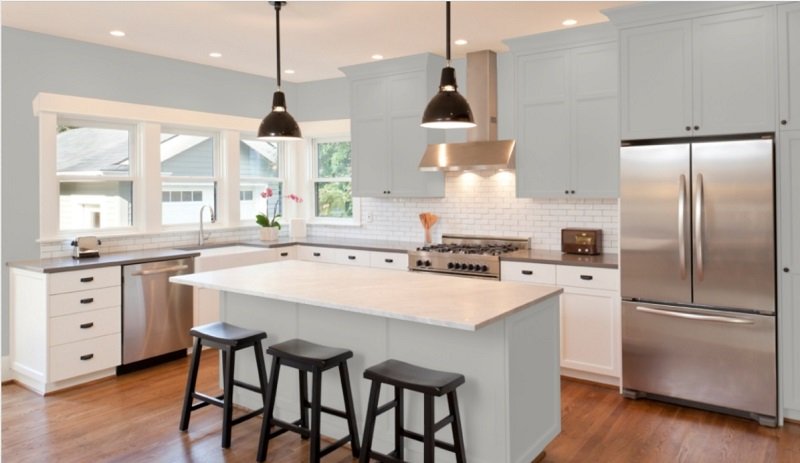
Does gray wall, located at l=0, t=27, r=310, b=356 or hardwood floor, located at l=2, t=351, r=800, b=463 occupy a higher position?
gray wall, located at l=0, t=27, r=310, b=356

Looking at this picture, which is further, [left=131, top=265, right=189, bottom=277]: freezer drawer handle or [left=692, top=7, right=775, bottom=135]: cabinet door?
[left=131, top=265, right=189, bottom=277]: freezer drawer handle

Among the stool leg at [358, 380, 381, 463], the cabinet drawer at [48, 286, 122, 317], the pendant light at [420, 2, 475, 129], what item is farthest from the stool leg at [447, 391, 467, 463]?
the cabinet drawer at [48, 286, 122, 317]

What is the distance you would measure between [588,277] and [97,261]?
3.84 metres

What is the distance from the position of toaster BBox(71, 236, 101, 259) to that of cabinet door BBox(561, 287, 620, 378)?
12.6 feet

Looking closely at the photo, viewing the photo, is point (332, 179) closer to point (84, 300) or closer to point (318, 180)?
point (318, 180)

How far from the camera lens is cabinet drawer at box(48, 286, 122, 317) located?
14.1 ft

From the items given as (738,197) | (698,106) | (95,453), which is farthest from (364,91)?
(95,453)

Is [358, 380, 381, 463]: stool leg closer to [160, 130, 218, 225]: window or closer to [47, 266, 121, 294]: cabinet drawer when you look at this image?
[47, 266, 121, 294]: cabinet drawer

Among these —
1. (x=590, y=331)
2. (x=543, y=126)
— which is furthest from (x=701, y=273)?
(x=543, y=126)

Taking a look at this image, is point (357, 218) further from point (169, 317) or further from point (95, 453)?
point (95, 453)

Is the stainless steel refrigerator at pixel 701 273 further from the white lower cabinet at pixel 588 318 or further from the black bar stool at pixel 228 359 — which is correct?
the black bar stool at pixel 228 359

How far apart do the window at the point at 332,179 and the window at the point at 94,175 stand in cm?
218

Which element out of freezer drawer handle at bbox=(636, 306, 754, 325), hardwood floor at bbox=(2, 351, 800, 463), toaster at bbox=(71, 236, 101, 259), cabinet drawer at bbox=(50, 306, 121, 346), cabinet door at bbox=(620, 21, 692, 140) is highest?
cabinet door at bbox=(620, 21, 692, 140)

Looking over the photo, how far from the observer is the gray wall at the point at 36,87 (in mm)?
4535
